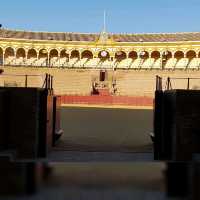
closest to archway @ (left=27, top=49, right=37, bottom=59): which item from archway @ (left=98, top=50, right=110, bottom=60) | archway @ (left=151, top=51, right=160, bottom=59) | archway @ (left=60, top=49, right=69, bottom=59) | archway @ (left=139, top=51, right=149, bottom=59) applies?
archway @ (left=60, top=49, right=69, bottom=59)

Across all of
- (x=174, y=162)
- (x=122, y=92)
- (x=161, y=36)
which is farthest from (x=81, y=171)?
(x=161, y=36)

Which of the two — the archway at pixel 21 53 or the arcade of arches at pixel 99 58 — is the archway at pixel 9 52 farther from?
the archway at pixel 21 53

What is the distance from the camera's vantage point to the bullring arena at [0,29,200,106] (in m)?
59.1

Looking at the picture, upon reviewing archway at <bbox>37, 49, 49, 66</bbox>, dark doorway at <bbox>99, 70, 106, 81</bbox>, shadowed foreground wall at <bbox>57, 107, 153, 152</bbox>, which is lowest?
shadowed foreground wall at <bbox>57, 107, 153, 152</bbox>

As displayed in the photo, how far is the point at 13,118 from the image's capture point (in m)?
8.29

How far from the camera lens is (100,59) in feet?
223

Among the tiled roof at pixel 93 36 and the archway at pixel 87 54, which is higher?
the tiled roof at pixel 93 36

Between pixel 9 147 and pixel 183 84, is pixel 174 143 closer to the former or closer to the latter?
pixel 9 147

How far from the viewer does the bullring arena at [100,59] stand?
59062mm

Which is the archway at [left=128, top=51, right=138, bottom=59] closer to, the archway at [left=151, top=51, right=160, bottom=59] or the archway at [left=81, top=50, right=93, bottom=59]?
the archway at [left=151, top=51, right=160, bottom=59]

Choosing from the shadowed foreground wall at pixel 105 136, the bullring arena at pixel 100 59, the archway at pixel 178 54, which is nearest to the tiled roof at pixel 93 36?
the bullring arena at pixel 100 59

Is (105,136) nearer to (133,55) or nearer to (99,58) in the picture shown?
(99,58)

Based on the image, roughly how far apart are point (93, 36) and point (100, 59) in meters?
5.45

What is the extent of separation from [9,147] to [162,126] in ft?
10.0
